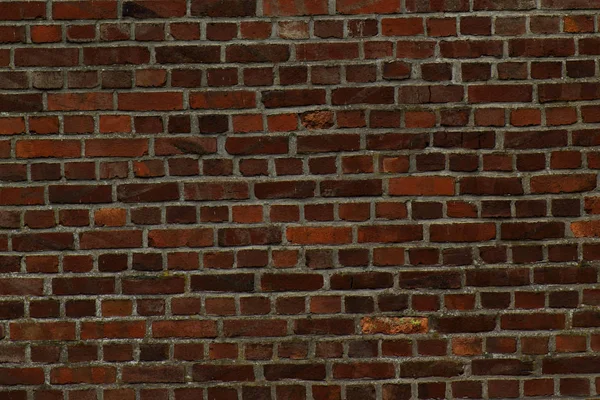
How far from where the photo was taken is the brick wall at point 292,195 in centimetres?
235

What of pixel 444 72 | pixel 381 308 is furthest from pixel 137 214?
pixel 444 72

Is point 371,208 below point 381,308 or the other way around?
the other way around

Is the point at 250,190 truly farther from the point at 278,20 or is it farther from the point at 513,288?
the point at 513,288

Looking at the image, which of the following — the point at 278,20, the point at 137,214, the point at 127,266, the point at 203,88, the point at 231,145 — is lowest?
the point at 127,266

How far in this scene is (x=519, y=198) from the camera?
2367 mm

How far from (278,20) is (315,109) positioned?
341 mm

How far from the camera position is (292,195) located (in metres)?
2.36

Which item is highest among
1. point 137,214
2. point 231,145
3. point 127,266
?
point 231,145

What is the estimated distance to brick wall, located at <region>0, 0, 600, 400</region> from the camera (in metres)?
2.35

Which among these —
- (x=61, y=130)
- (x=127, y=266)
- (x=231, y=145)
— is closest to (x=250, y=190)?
(x=231, y=145)

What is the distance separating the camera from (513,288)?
2.37 metres

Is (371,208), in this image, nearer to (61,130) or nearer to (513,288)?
(513,288)

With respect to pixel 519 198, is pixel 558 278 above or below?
below

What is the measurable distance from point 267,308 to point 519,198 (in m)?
0.98
